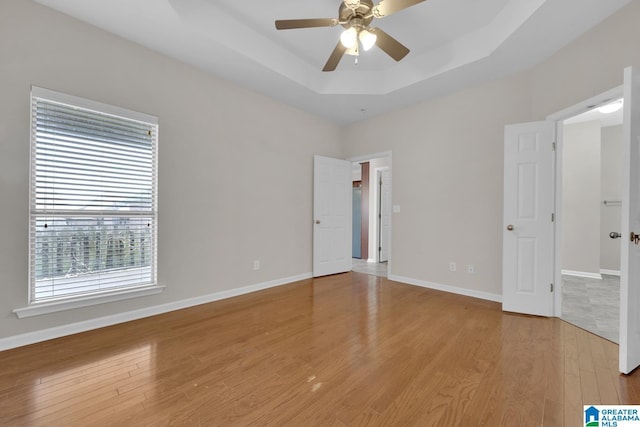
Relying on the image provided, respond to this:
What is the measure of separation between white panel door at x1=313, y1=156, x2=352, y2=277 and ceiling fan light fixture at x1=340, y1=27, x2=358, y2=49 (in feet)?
8.04

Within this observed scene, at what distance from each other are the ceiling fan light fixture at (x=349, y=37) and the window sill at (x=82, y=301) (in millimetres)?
3088

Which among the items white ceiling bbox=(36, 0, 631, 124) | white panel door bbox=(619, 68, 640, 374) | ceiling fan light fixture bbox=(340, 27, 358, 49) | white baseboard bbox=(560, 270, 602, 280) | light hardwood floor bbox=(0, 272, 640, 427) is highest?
white ceiling bbox=(36, 0, 631, 124)

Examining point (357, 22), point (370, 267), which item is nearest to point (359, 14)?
point (357, 22)

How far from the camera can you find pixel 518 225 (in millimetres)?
3098

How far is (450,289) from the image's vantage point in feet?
12.8

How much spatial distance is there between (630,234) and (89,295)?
4390mm

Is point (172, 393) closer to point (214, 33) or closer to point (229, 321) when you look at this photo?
point (229, 321)

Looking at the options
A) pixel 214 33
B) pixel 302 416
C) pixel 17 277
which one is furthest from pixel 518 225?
pixel 17 277

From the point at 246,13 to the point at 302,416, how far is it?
3485mm

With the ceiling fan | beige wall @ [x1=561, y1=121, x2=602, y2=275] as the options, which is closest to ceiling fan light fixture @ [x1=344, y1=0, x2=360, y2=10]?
the ceiling fan

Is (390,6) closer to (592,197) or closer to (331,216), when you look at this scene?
(331,216)

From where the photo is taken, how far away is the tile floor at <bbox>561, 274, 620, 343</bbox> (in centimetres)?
267

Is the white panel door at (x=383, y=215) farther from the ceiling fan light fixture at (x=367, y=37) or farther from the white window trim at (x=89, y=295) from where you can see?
the white window trim at (x=89, y=295)

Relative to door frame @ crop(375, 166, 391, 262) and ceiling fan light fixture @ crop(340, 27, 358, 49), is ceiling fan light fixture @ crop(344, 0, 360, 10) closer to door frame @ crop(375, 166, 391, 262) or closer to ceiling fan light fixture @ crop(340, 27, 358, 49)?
ceiling fan light fixture @ crop(340, 27, 358, 49)
